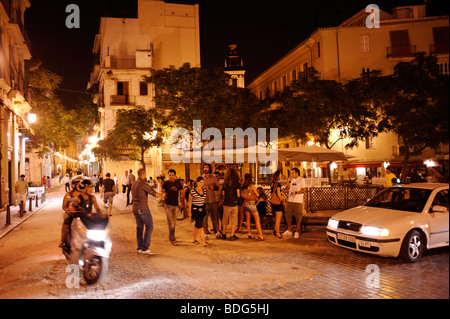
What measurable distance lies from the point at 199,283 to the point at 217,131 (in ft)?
62.6

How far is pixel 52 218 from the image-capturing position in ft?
55.3

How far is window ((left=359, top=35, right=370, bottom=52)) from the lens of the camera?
3441cm

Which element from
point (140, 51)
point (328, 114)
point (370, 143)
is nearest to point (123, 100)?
point (140, 51)

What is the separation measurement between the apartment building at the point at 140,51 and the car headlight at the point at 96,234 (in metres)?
32.8

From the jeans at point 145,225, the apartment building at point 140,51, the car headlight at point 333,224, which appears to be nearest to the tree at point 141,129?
the apartment building at point 140,51

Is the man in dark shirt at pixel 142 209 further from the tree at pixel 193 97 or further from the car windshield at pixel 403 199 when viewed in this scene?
Result: the tree at pixel 193 97

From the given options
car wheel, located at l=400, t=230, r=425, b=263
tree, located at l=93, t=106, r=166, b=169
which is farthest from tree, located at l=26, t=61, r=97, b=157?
car wheel, located at l=400, t=230, r=425, b=263

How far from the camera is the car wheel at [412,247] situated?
24.4 feet

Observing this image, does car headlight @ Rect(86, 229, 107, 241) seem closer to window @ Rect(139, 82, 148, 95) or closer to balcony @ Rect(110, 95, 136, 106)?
balcony @ Rect(110, 95, 136, 106)

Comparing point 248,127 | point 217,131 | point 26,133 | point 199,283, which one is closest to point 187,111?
point 217,131

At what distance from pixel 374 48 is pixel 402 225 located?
30724mm

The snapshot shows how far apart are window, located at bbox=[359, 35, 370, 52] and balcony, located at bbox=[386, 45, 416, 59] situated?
5.99 feet
